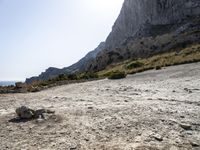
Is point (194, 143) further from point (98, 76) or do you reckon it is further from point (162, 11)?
point (162, 11)

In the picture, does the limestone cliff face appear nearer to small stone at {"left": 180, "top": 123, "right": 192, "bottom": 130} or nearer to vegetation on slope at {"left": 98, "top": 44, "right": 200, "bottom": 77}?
vegetation on slope at {"left": 98, "top": 44, "right": 200, "bottom": 77}

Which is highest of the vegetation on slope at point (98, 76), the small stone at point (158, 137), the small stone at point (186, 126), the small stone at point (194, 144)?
the vegetation on slope at point (98, 76)

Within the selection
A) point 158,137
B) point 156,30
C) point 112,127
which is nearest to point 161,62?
point 112,127

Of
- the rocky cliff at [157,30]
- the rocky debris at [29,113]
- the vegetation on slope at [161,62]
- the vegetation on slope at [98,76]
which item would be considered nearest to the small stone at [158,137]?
the rocky debris at [29,113]

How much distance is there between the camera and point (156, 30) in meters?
147

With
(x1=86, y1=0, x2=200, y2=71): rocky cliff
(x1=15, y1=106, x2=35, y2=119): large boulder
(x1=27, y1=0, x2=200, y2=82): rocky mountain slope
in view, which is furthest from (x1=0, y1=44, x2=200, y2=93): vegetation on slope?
(x1=27, y1=0, x2=200, y2=82): rocky mountain slope

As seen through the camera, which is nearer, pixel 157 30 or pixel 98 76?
pixel 98 76

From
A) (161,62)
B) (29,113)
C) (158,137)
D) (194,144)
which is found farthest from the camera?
(161,62)

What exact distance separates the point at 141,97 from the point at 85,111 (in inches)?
211

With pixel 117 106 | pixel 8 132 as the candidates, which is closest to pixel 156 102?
pixel 117 106

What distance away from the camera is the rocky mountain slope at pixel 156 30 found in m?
96.4

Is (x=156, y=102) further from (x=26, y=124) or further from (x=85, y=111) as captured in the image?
(x=26, y=124)

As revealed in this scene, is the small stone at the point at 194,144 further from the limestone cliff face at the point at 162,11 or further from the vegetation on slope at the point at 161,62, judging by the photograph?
the limestone cliff face at the point at 162,11

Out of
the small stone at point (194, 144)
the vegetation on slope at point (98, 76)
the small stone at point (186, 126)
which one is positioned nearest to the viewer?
the small stone at point (194, 144)
